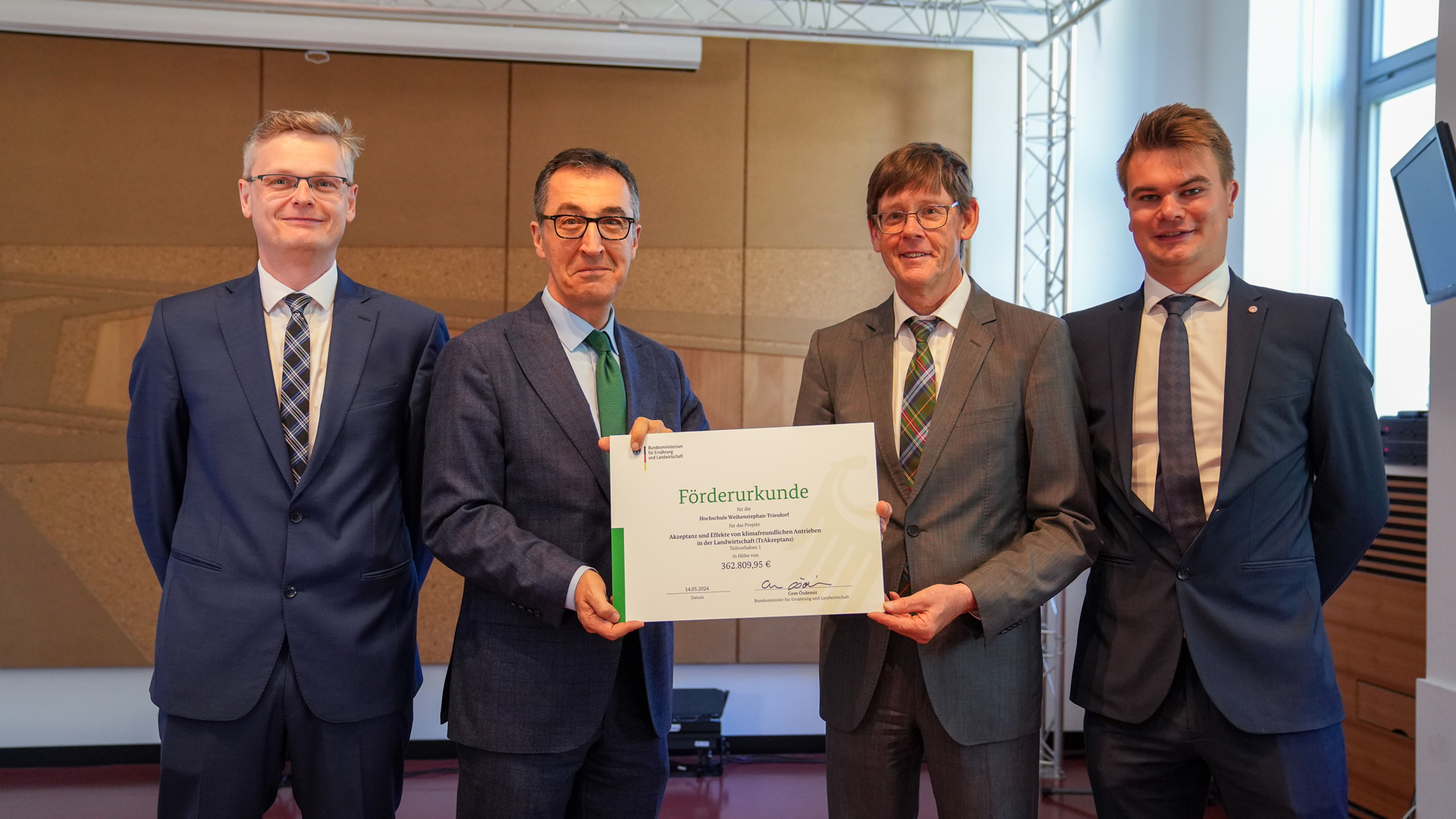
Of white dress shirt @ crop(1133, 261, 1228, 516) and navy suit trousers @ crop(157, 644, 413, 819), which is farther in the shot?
white dress shirt @ crop(1133, 261, 1228, 516)

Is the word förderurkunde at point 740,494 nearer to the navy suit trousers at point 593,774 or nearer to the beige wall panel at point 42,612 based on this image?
the navy suit trousers at point 593,774

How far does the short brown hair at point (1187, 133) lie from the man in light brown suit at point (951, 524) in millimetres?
476

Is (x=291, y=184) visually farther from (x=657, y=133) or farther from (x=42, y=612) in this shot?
(x=42, y=612)

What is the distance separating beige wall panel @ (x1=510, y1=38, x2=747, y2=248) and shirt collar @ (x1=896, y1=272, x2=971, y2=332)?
290 centimetres

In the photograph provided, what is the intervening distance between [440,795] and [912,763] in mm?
3084

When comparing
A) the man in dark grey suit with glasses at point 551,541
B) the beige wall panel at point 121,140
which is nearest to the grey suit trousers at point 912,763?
the man in dark grey suit with glasses at point 551,541

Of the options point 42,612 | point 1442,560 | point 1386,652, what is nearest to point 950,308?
point 1442,560

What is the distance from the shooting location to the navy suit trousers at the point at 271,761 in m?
1.85

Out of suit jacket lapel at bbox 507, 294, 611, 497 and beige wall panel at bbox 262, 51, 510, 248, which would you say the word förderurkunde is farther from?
beige wall panel at bbox 262, 51, 510, 248

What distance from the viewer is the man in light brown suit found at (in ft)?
5.85

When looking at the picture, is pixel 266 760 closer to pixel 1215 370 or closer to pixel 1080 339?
pixel 1080 339

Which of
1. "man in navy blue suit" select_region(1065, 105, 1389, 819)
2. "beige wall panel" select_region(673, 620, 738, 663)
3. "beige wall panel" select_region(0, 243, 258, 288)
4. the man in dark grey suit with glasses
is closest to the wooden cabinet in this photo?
"man in navy blue suit" select_region(1065, 105, 1389, 819)

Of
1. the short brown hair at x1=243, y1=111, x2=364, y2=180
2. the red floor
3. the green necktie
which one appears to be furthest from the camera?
the red floor

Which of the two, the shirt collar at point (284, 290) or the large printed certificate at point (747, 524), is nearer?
the large printed certificate at point (747, 524)
